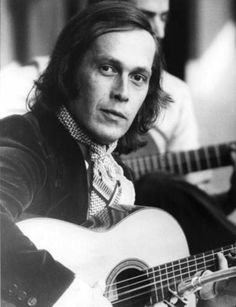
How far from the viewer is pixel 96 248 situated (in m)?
0.91

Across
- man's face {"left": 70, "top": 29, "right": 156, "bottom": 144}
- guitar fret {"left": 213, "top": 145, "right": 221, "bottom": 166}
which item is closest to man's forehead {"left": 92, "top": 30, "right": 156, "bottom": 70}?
man's face {"left": 70, "top": 29, "right": 156, "bottom": 144}

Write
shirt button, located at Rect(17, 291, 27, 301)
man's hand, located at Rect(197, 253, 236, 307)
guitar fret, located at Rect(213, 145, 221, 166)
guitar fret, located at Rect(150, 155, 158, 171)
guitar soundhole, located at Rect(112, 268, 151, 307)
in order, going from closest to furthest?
shirt button, located at Rect(17, 291, 27, 301), guitar soundhole, located at Rect(112, 268, 151, 307), man's hand, located at Rect(197, 253, 236, 307), guitar fret, located at Rect(150, 155, 158, 171), guitar fret, located at Rect(213, 145, 221, 166)

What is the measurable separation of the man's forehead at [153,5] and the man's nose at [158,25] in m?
0.02

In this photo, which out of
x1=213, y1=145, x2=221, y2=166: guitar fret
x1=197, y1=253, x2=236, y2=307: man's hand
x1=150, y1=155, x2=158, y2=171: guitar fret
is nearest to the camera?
x1=197, y1=253, x2=236, y2=307: man's hand

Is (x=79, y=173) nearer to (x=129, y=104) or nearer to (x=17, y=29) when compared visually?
(x=129, y=104)

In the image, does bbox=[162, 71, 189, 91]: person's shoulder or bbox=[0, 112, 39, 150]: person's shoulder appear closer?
bbox=[0, 112, 39, 150]: person's shoulder

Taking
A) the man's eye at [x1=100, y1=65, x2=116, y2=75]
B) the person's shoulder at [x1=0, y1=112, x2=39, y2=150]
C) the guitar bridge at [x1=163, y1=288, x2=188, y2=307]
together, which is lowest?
the guitar bridge at [x1=163, y1=288, x2=188, y2=307]

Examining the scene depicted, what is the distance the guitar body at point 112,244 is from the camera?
0.88m

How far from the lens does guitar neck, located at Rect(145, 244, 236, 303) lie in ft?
3.24

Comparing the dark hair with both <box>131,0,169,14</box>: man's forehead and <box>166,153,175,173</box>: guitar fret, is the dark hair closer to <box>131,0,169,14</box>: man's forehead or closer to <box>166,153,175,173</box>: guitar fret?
<box>131,0,169,14</box>: man's forehead

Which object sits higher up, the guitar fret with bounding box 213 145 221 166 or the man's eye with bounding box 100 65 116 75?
the man's eye with bounding box 100 65 116 75

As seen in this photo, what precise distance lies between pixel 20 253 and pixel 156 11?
0.68m

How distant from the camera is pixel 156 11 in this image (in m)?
1.17

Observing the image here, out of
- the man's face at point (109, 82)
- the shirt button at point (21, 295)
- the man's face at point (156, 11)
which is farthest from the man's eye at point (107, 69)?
the shirt button at point (21, 295)
